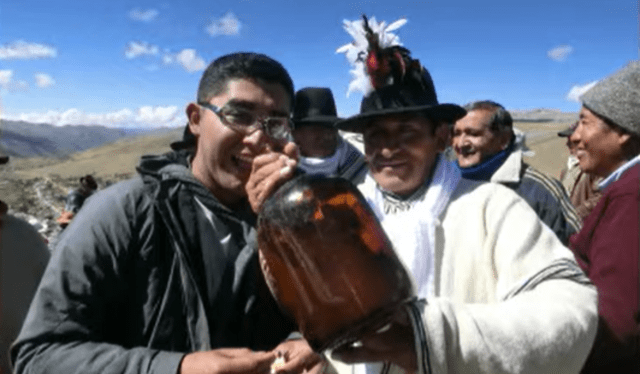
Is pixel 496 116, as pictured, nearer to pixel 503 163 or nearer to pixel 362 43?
pixel 503 163

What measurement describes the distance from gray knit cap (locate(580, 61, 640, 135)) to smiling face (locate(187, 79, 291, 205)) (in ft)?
6.76

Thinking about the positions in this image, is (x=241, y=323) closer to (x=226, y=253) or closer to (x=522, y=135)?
(x=226, y=253)

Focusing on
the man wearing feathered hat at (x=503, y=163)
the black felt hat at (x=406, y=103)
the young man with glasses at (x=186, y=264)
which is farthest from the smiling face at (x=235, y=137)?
the man wearing feathered hat at (x=503, y=163)

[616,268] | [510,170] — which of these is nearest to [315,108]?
[510,170]

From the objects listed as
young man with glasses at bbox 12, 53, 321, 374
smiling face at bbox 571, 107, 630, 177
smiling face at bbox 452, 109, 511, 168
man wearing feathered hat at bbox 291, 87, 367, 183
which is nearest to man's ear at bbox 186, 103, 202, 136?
young man with glasses at bbox 12, 53, 321, 374

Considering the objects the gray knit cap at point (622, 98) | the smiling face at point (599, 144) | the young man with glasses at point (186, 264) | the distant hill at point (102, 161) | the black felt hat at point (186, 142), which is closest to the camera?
the young man with glasses at point (186, 264)

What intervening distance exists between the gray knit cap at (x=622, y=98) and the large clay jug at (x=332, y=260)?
245 cm

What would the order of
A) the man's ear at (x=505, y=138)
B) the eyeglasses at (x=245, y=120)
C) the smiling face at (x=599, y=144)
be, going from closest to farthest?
the eyeglasses at (x=245, y=120) → the smiling face at (x=599, y=144) → the man's ear at (x=505, y=138)

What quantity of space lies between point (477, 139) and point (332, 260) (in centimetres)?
463

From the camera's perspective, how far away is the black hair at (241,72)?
6.59ft

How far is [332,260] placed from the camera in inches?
45.9

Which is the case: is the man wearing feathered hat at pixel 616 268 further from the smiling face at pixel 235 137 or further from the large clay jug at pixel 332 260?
the smiling face at pixel 235 137

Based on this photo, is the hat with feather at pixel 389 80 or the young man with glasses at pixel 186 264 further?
the hat with feather at pixel 389 80

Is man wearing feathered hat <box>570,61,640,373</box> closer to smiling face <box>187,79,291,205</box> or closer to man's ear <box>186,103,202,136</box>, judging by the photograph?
smiling face <box>187,79,291,205</box>
